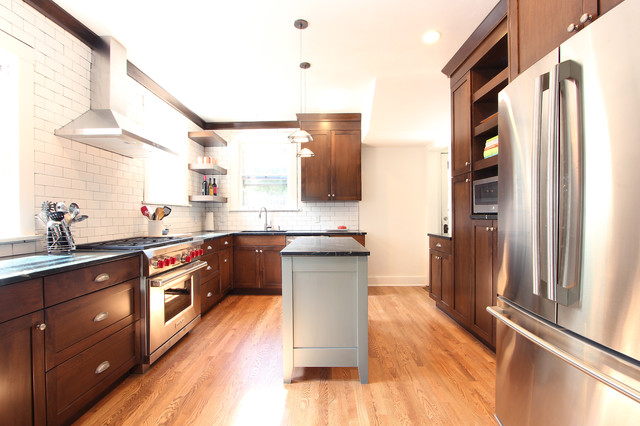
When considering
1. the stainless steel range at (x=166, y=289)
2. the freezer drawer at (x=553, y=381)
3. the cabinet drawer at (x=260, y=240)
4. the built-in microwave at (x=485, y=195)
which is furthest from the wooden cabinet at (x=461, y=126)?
the stainless steel range at (x=166, y=289)

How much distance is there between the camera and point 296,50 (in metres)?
2.61

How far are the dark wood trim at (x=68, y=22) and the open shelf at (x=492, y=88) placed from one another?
129 inches

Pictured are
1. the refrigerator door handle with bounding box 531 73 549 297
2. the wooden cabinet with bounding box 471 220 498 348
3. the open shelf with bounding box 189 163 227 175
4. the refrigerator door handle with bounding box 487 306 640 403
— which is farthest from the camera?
the open shelf with bounding box 189 163 227 175

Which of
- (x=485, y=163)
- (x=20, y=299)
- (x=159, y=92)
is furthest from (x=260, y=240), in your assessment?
(x=485, y=163)

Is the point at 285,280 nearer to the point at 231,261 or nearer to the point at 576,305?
the point at 576,305

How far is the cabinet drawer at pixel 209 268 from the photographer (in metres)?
3.13

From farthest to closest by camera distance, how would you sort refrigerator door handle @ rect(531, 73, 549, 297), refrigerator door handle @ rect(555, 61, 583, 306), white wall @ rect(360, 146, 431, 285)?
white wall @ rect(360, 146, 431, 285), refrigerator door handle @ rect(531, 73, 549, 297), refrigerator door handle @ rect(555, 61, 583, 306)

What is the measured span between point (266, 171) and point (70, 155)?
275cm

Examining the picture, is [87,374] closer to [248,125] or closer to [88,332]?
[88,332]

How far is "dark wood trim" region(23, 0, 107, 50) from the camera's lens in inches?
76.1

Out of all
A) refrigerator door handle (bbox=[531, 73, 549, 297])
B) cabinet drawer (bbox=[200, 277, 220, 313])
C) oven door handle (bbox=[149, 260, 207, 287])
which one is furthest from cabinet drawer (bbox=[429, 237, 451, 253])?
cabinet drawer (bbox=[200, 277, 220, 313])

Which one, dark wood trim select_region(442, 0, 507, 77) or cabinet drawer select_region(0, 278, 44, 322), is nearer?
cabinet drawer select_region(0, 278, 44, 322)

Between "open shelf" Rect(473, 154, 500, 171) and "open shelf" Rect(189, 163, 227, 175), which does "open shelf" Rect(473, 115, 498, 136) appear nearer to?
"open shelf" Rect(473, 154, 500, 171)

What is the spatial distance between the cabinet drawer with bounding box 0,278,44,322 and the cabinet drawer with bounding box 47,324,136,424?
37 centimetres
